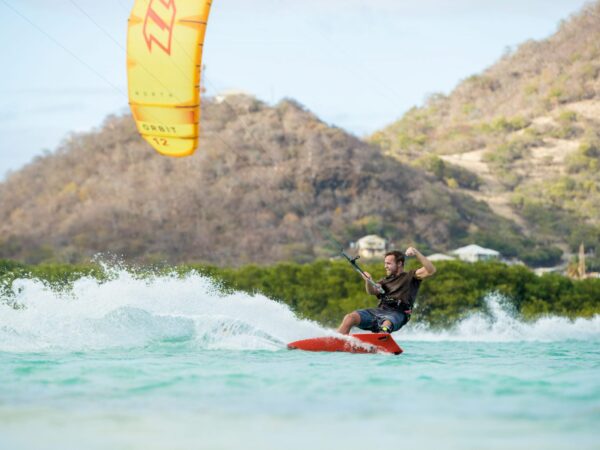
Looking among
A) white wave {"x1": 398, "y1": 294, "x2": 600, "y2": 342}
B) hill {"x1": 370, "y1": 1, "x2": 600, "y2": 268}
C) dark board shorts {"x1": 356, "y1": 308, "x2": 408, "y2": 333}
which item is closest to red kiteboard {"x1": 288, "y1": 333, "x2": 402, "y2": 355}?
dark board shorts {"x1": 356, "y1": 308, "x2": 408, "y2": 333}

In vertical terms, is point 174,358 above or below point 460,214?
below

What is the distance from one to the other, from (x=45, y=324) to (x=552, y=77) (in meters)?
73.5

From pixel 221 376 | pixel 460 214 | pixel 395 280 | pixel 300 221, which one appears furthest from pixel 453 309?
pixel 460 214

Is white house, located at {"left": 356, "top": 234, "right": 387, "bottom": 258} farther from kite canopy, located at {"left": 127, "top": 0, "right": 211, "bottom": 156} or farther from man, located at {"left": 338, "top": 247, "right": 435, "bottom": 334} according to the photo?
man, located at {"left": 338, "top": 247, "right": 435, "bottom": 334}

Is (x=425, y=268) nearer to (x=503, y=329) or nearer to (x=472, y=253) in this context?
(x=503, y=329)

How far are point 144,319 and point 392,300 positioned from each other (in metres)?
2.73

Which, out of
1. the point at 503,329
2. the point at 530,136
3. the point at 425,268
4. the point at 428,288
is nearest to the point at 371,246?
the point at 428,288

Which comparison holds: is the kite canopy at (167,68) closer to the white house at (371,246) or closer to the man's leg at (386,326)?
the man's leg at (386,326)

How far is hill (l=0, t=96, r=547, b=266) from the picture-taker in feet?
134

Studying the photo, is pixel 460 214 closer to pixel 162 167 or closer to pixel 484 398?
pixel 162 167

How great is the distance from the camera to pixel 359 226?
45031 mm

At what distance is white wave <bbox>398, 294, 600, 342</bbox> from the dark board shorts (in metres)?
4.85

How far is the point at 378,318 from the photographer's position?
35.1 ft

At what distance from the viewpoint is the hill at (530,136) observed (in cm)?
5575
